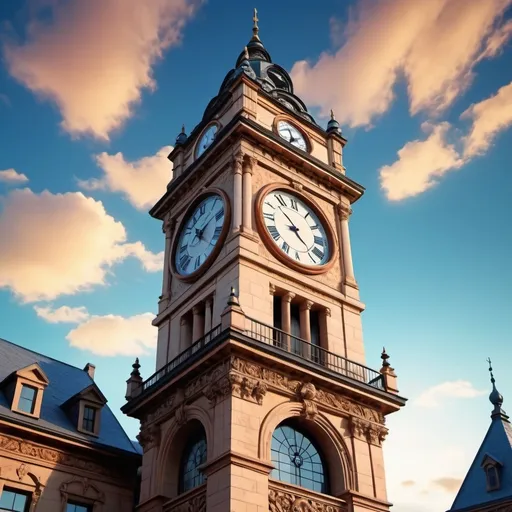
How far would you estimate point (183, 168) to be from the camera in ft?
125

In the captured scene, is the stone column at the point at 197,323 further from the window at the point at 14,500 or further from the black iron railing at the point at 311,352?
the window at the point at 14,500

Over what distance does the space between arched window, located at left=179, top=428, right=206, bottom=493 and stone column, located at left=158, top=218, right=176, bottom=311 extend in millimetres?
7536

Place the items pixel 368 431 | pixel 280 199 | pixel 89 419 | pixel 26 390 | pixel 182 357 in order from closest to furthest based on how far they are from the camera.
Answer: pixel 368 431
pixel 182 357
pixel 26 390
pixel 89 419
pixel 280 199

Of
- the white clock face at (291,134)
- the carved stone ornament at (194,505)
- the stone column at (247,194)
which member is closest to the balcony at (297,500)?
the carved stone ornament at (194,505)

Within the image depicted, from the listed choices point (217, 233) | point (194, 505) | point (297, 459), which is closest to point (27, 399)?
point (194, 505)

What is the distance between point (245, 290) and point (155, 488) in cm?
803

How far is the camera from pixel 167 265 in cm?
3481

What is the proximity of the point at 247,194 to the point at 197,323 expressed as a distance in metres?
5.73

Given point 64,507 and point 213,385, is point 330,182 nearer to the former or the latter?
point 213,385

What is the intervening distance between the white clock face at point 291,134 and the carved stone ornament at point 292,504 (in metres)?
16.7

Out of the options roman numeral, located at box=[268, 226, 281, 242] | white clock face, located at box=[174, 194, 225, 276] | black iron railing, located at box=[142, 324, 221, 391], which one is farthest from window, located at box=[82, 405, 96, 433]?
roman numeral, located at box=[268, 226, 281, 242]

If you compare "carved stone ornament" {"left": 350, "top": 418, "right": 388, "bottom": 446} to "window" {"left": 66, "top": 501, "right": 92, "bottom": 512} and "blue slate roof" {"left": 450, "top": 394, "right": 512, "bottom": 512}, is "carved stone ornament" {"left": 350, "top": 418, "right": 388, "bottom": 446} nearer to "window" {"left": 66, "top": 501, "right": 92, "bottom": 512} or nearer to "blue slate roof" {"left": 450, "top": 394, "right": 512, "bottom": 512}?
"window" {"left": 66, "top": 501, "right": 92, "bottom": 512}

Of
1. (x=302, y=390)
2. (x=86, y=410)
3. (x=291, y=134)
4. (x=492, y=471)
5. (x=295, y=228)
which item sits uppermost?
(x=291, y=134)

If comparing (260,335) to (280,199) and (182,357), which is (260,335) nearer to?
(182,357)
